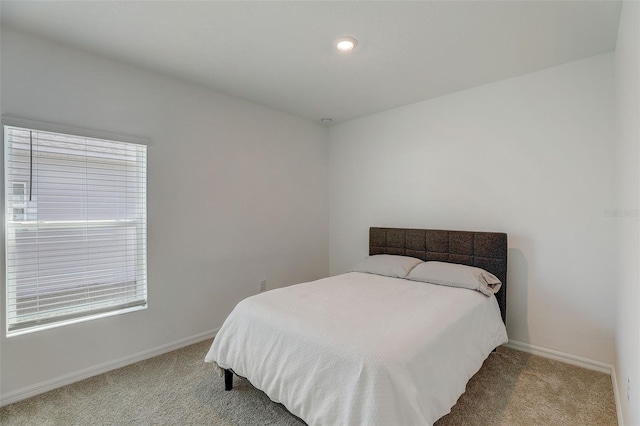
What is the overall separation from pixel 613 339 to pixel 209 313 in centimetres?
348

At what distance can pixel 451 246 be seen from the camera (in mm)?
3059

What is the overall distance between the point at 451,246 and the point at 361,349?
1936 millimetres

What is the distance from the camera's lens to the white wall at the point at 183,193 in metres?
2.19

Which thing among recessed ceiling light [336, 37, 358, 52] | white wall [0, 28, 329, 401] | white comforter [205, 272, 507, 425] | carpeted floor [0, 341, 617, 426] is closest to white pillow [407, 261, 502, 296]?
white comforter [205, 272, 507, 425]

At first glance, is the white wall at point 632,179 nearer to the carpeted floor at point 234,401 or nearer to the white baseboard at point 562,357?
the carpeted floor at point 234,401

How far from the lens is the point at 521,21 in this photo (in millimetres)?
1995

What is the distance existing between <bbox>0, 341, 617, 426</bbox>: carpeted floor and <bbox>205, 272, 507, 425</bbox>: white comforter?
235mm

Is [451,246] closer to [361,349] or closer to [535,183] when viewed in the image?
[535,183]

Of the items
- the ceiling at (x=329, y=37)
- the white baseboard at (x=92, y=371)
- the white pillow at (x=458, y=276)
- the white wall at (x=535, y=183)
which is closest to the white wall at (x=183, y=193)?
the white baseboard at (x=92, y=371)

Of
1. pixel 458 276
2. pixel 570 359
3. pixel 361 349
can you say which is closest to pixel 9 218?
pixel 361 349

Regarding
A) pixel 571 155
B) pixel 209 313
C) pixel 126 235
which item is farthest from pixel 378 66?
pixel 209 313

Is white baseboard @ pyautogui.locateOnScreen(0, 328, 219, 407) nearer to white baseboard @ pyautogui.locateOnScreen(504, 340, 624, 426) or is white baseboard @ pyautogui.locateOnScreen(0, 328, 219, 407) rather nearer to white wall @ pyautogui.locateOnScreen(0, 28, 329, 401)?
white wall @ pyautogui.locateOnScreen(0, 28, 329, 401)

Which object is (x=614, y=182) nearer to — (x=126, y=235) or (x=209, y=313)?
(x=209, y=313)

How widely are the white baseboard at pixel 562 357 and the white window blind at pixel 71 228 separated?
3.39 metres
